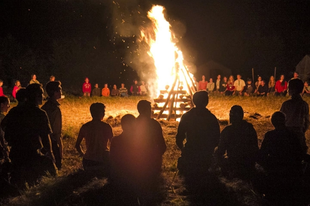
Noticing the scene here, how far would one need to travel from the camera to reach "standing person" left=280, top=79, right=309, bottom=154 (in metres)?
5.89

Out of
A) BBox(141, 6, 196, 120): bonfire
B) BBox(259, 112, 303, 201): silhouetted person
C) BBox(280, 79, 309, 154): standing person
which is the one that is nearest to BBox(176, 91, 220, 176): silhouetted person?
BBox(259, 112, 303, 201): silhouetted person

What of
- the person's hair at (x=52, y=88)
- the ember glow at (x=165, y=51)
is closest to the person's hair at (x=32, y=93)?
the person's hair at (x=52, y=88)

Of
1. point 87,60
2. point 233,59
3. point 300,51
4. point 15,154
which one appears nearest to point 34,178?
point 15,154

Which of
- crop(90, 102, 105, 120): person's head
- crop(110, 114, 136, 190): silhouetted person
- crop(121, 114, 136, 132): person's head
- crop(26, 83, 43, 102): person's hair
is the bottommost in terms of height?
crop(110, 114, 136, 190): silhouetted person

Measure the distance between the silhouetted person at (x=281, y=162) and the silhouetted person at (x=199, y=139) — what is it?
922 mm

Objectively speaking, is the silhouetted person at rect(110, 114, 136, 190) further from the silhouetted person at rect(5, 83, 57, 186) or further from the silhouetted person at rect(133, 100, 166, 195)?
the silhouetted person at rect(5, 83, 57, 186)

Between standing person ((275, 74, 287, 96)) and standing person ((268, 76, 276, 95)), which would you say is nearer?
standing person ((275, 74, 287, 96))

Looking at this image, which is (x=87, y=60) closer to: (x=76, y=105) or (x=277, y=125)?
(x=76, y=105)

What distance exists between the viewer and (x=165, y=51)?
43.7 ft

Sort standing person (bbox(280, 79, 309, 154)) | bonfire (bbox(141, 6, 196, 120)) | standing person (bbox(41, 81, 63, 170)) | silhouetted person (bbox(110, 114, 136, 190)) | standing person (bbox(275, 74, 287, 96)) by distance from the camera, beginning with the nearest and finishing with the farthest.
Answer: silhouetted person (bbox(110, 114, 136, 190)) < standing person (bbox(41, 81, 63, 170)) < standing person (bbox(280, 79, 309, 154)) < bonfire (bbox(141, 6, 196, 120)) < standing person (bbox(275, 74, 287, 96))

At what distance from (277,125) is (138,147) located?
2.13 m

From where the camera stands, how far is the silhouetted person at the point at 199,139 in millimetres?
5219

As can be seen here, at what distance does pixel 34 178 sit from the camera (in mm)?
5125

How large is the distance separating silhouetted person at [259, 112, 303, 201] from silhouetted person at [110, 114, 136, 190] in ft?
6.49
